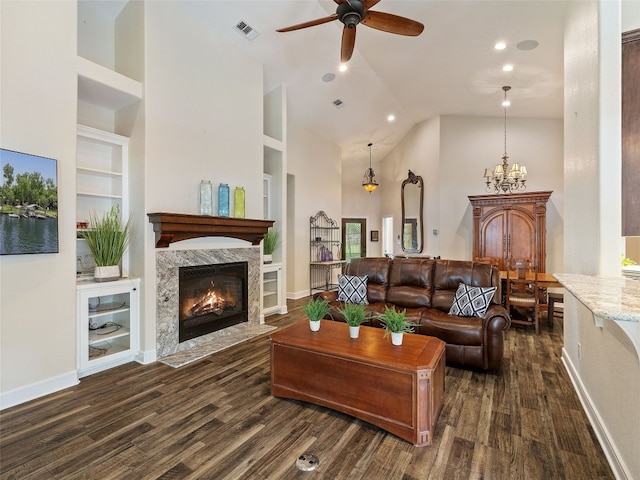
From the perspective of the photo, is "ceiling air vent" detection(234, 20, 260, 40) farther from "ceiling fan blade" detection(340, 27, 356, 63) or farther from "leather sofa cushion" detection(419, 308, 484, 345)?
"leather sofa cushion" detection(419, 308, 484, 345)

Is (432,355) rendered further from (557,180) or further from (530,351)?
(557,180)

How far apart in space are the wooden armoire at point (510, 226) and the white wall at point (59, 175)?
6.89 m

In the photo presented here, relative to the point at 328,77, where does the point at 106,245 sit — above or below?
below

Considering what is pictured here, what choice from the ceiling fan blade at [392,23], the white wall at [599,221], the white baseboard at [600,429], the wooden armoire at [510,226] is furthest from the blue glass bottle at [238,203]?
the wooden armoire at [510,226]

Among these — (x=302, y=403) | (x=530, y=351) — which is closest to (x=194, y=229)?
(x=302, y=403)

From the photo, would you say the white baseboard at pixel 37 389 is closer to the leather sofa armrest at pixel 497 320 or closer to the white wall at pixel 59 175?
the white wall at pixel 59 175

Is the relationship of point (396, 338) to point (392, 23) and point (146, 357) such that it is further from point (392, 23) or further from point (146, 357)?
point (392, 23)

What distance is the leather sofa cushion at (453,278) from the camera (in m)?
3.73

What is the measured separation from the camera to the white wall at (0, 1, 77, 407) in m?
2.57

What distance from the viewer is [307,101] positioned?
628 cm

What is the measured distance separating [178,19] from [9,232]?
2.95m

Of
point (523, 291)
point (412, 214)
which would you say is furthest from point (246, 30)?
point (412, 214)

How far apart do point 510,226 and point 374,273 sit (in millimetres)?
3841

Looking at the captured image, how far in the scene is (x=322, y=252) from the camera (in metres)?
7.63
